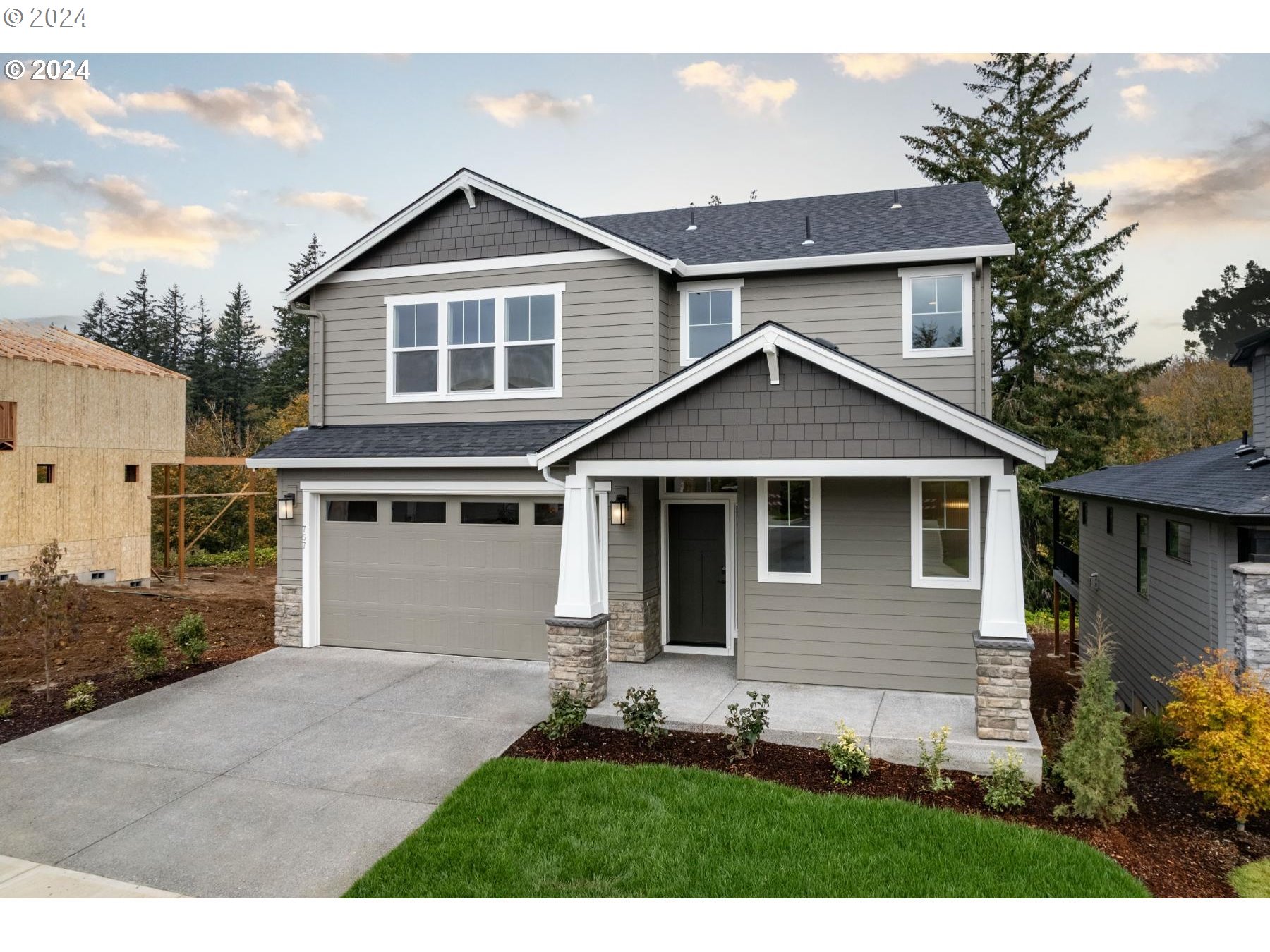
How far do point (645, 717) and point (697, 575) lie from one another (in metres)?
3.41

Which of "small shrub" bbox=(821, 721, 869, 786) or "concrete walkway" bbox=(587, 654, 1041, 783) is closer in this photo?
"small shrub" bbox=(821, 721, 869, 786)

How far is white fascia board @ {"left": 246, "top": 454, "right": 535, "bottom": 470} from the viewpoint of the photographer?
9.34 m

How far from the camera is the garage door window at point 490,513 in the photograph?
9.81m

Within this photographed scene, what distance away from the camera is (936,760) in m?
5.89

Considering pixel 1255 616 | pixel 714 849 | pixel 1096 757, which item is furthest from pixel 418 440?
pixel 1255 616

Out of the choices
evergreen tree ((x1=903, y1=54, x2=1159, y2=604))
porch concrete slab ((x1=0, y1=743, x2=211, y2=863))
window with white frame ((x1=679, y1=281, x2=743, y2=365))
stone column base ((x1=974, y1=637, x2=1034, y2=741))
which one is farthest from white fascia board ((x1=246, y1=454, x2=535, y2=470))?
evergreen tree ((x1=903, y1=54, x2=1159, y2=604))

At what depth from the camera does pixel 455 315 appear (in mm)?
10469

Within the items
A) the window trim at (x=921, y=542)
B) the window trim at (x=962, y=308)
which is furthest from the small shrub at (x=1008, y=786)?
the window trim at (x=962, y=308)

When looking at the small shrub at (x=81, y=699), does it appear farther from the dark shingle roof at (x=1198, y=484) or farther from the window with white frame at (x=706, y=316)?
the dark shingle roof at (x=1198, y=484)

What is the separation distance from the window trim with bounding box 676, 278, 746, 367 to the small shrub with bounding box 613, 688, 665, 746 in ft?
15.2

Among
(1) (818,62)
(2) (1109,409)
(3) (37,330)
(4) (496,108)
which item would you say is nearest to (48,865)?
(4) (496,108)

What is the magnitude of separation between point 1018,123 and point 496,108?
1380 cm

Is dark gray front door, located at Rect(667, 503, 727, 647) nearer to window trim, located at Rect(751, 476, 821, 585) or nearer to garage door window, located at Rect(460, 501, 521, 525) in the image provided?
window trim, located at Rect(751, 476, 821, 585)

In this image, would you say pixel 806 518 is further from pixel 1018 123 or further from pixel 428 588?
pixel 1018 123
